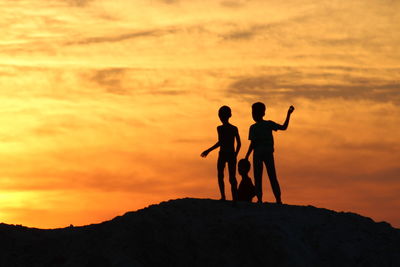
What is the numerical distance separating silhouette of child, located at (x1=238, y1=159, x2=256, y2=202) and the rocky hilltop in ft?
5.14

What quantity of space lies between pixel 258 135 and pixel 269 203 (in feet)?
5.97

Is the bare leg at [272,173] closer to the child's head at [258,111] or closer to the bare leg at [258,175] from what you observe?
the bare leg at [258,175]

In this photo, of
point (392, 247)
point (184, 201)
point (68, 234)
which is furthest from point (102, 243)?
point (392, 247)

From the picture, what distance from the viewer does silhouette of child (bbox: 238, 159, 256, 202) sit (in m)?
21.2

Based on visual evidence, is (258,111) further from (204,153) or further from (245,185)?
(245,185)

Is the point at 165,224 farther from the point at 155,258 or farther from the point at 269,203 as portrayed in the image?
the point at 269,203

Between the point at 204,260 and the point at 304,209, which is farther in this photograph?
the point at 304,209

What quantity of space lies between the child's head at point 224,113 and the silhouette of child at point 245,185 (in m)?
2.62

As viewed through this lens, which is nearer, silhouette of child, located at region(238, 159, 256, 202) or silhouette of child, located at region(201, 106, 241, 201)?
silhouette of child, located at region(201, 106, 241, 201)

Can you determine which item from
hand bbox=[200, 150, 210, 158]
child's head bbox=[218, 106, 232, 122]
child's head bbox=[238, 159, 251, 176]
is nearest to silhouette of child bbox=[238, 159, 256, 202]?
child's head bbox=[238, 159, 251, 176]

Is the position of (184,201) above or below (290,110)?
below

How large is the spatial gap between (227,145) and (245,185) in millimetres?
2548

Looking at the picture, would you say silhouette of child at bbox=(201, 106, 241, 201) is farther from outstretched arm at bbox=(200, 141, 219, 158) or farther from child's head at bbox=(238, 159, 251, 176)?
child's head at bbox=(238, 159, 251, 176)

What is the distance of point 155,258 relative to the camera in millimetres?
17688
